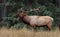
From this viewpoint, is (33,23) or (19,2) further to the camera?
(19,2)

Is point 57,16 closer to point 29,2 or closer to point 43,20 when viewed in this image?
point 29,2

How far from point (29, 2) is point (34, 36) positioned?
374 inches

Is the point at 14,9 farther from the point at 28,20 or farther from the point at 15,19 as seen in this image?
the point at 28,20

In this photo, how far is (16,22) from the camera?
1738 cm

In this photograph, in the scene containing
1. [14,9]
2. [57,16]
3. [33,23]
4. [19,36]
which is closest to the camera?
[19,36]

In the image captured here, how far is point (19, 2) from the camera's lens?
18047mm

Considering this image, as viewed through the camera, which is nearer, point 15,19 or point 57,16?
point 15,19

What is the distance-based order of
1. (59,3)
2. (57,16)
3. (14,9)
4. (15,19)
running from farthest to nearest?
1. (59,3)
2. (57,16)
3. (14,9)
4. (15,19)

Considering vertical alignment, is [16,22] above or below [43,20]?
below

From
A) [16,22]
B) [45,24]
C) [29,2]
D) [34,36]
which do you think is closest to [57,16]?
[29,2]

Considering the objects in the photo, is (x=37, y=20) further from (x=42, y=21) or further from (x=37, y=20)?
(x=42, y=21)

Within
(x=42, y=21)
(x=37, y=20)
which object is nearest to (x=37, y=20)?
(x=37, y=20)

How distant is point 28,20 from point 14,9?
615 cm

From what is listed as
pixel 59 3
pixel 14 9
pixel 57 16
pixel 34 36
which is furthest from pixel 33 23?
pixel 59 3
